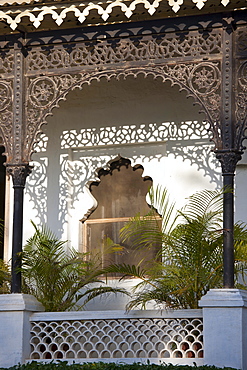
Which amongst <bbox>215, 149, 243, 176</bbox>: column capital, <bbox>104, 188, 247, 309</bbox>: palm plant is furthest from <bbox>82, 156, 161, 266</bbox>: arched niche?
<bbox>215, 149, 243, 176</bbox>: column capital

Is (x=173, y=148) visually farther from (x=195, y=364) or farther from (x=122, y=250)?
(x=195, y=364)

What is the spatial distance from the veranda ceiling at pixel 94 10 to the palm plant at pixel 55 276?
9.03 ft

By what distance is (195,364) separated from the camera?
9.05 m

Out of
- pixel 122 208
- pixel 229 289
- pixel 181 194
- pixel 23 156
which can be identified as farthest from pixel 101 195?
pixel 229 289

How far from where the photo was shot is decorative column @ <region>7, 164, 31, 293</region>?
32.6ft

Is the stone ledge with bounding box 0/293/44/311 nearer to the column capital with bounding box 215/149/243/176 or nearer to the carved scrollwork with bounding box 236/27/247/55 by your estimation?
the column capital with bounding box 215/149/243/176

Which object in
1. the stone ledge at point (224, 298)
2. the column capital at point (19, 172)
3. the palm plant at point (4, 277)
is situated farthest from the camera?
the palm plant at point (4, 277)

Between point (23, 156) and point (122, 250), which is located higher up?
point (23, 156)

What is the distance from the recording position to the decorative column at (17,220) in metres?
9.95

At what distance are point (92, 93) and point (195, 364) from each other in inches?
184

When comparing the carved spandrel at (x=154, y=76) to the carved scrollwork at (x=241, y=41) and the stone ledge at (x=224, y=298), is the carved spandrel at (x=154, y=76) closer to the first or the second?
the carved scrollwork at (x=241, y=41)

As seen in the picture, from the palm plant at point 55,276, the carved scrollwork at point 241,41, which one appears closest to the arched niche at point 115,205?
the palm plant at point 55,276

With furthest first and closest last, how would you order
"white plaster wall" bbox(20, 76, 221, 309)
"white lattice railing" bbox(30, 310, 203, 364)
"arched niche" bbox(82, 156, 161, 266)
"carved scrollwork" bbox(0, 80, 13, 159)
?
1. "arched niche" bbox(82, 156, 161, 266)
2. "white plaster wall" bbox(20, 76, 221, 309)
3. "carved scrollwork" bbox(0, 80, 13, 159)
4. "white lattice railing" bbox(30, 310, 203, 364)

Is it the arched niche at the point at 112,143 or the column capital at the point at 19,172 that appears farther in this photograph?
the arched niche at the point at 112,143
